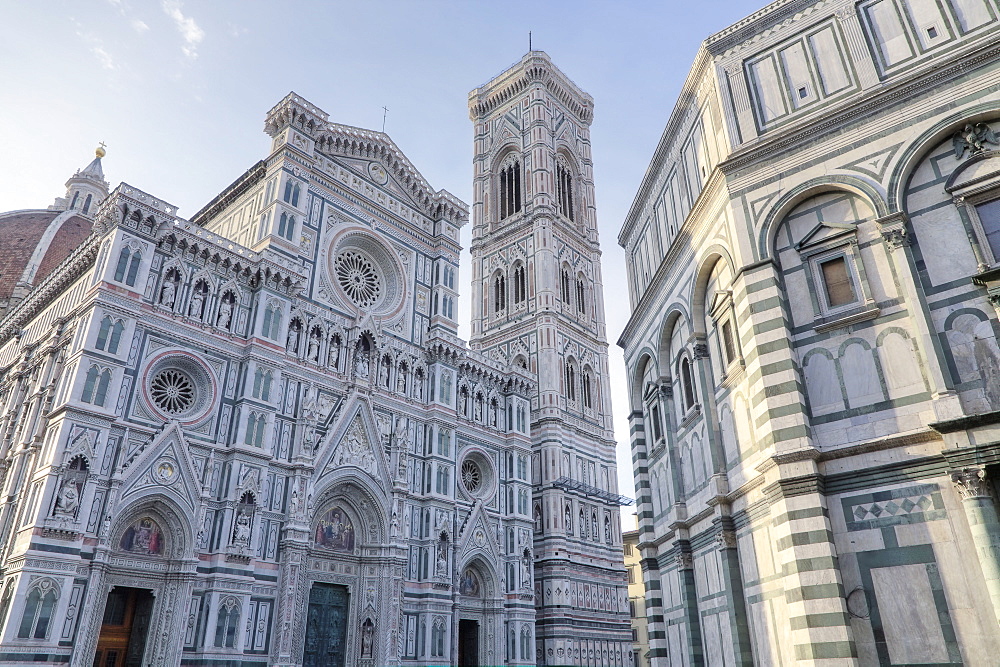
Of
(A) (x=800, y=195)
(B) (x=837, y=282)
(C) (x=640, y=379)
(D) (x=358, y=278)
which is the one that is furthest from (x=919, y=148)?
(D) (x=358, y=278)

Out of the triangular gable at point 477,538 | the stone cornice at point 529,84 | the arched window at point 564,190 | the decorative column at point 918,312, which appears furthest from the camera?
the stone cornice at point 529,84

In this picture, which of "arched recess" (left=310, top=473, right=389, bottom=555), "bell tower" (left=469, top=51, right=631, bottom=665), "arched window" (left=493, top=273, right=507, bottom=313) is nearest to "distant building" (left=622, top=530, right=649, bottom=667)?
"bell tower" (left=469, top=51, right=631, bottom=665)

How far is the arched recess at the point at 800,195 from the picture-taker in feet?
37.4

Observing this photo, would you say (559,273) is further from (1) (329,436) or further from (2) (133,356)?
(2) (133,356)

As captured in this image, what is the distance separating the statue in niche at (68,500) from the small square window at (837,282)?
20.2 m

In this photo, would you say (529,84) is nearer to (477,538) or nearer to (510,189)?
(510,189)

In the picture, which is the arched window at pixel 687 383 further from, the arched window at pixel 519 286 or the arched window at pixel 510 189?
the arched window at pixel 510 189

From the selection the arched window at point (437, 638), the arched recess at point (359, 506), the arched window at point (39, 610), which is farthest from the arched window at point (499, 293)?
the arched window at point (39, 610)

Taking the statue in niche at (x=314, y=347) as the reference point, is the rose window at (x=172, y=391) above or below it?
below

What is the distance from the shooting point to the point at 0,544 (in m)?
20.2

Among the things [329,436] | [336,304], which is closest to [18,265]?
[336,304]

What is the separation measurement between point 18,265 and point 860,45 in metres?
50.7

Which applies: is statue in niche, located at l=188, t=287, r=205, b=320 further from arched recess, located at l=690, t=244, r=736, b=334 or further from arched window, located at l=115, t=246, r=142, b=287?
arched recess, located at l=690, t=244, r=736, b=334

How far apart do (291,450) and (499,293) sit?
25692 mm
